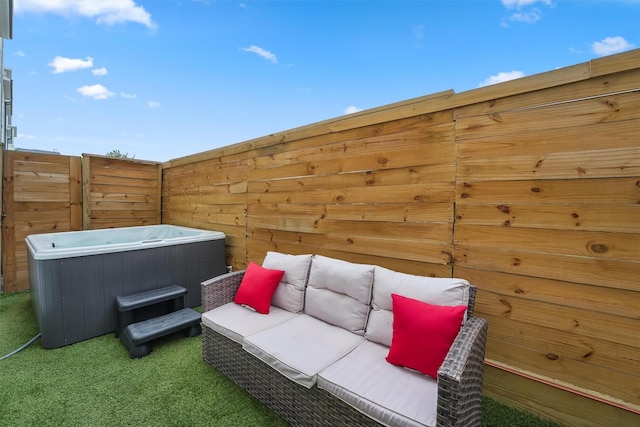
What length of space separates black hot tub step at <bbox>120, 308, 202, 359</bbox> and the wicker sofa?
488 mm

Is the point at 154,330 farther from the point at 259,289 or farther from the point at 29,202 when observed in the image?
the point at 29,202

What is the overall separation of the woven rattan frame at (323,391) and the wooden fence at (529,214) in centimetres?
39

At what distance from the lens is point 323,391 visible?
135 cm

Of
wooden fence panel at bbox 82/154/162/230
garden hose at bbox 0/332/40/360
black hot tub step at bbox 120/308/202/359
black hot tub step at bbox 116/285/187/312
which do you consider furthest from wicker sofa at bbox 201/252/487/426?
wooden fence panel at bbox 82/154/162/230

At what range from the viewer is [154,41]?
375 cm

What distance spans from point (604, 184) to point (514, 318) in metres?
0.90

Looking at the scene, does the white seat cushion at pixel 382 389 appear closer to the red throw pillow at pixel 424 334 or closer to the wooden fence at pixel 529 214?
the red throw pillow at pixel 424 334

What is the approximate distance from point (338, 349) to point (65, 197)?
4805mm

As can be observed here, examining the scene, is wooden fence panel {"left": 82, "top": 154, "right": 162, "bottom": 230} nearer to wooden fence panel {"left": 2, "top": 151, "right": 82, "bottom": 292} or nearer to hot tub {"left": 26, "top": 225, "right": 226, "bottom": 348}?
wooden fence panel {"left": 2, "top": 151, "right": 82, "bottom": 292}

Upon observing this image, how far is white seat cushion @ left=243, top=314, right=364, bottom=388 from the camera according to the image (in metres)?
1.44

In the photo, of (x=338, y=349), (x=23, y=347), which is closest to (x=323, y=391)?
(x=338, y=349)

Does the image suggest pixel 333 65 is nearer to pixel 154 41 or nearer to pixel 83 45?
pixel 154 41

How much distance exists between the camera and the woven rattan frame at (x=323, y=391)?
3.37 ft

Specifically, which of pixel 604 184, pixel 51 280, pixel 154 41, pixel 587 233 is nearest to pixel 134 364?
pixel 51 280
